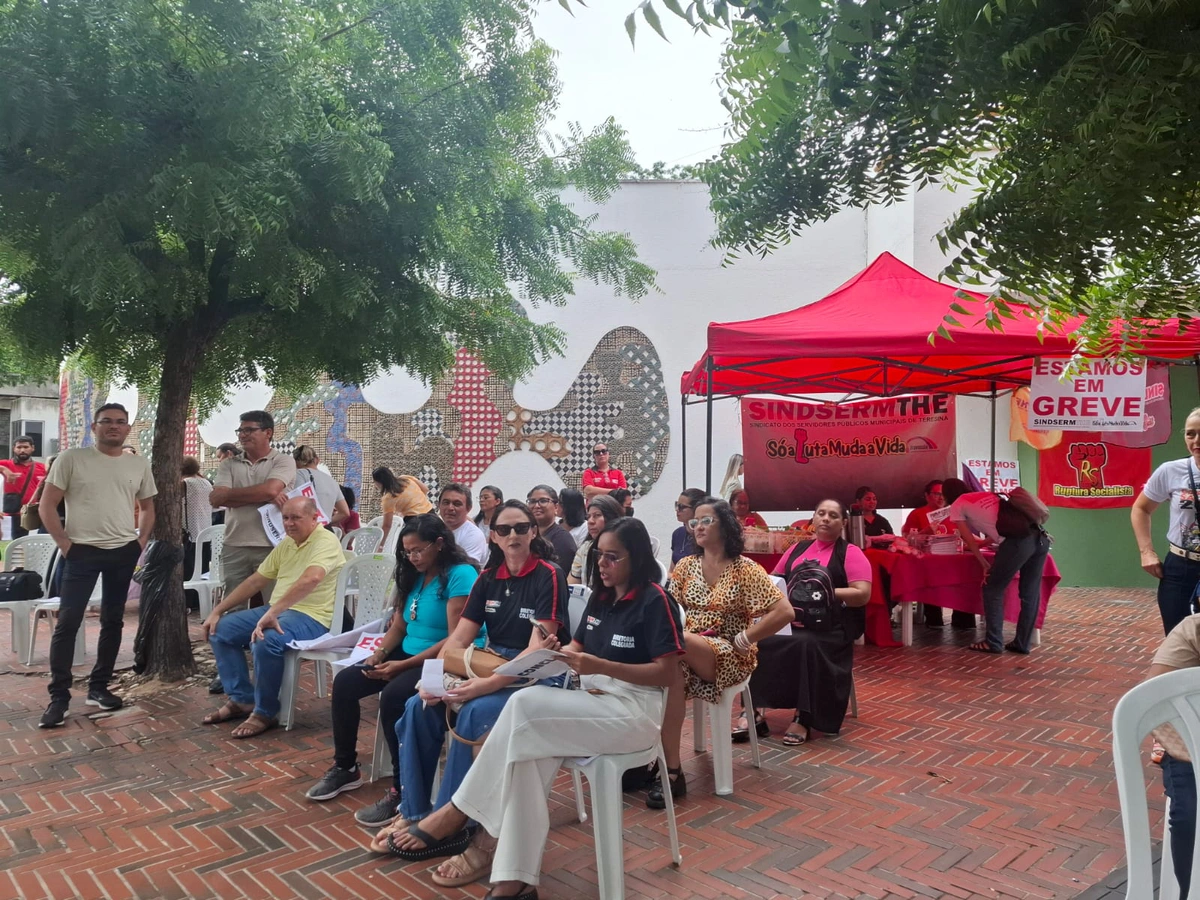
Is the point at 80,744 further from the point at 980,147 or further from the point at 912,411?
the point at 912,411

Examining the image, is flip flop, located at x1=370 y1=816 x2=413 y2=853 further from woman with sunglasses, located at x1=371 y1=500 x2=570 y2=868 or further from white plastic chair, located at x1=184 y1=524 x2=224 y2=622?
white plastic chair, located at x1=184 y1=524 x2=224 y2=622

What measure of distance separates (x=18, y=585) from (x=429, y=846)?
4.83m

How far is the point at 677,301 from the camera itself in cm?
1295

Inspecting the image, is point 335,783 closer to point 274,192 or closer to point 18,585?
point 274,192

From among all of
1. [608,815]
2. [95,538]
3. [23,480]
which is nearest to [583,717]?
[608,815]

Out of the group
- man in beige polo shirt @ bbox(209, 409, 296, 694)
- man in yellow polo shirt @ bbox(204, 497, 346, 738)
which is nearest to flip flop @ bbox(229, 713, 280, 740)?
man in yellow polo shirt @ bbox(204, 497, 346, 738)

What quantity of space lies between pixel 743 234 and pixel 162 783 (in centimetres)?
385

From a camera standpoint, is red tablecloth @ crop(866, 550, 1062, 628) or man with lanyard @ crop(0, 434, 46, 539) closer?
red tablecloth @ crop(866, 550, 1062, 628)

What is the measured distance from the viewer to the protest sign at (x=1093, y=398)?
6961 millimetres

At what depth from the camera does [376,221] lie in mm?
5645

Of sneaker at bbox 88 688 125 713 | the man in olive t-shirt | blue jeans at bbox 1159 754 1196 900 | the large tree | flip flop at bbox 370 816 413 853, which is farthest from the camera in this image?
sneaker at bbox 88 688 125 713

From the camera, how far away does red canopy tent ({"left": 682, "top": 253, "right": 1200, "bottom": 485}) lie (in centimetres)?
673

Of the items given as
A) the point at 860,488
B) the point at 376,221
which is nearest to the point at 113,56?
the point at 376,221

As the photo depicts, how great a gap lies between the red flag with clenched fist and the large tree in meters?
6.87
